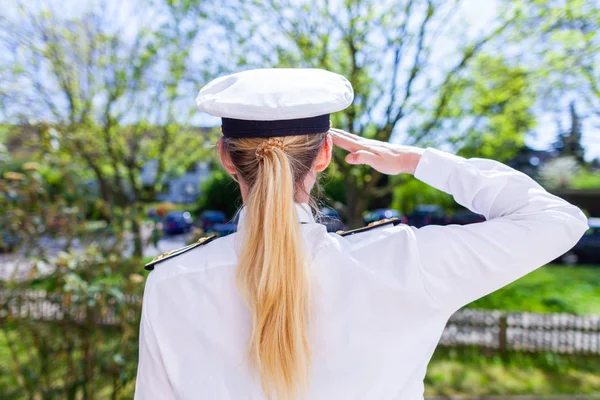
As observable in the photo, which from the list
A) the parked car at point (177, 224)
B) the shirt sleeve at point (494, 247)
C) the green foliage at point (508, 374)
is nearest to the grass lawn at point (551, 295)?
the green foliage at point (508, 374)

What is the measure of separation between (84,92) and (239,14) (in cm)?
460

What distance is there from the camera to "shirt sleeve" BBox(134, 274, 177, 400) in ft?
3.58

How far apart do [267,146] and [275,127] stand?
5 cm

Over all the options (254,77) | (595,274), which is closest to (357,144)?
(254,77)

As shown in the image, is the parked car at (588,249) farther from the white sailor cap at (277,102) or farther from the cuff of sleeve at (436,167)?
the white sailor cap at (277,102)

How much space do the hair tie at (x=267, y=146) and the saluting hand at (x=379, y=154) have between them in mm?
251

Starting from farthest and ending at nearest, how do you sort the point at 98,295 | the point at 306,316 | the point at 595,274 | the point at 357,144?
the point at 595,274 → the point at 98,295 → the point at 357,144 → the point at 306,316

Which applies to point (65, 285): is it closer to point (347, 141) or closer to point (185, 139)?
point (347, 141)

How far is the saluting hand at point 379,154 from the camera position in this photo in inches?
50.1

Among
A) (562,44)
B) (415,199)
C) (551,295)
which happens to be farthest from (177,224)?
(562,44)

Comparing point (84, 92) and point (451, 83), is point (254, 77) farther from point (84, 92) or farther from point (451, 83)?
point (84, 92)

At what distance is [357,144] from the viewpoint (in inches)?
51.0

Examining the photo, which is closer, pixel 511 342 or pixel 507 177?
pixel 507 177

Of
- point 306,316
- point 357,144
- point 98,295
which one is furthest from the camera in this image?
point 98,295
